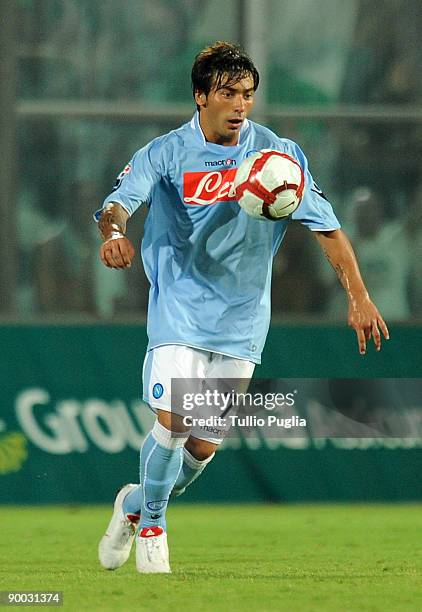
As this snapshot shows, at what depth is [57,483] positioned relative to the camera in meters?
9.90

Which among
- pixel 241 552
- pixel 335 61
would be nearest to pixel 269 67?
pixel 335 61

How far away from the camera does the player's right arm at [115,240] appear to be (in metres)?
5.72

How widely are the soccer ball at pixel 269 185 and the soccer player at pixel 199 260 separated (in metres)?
0.16

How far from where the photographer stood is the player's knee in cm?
664

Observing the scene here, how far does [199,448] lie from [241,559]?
824 millimetres

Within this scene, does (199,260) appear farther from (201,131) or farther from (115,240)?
(115,240)

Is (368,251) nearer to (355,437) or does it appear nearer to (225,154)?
(355,437)

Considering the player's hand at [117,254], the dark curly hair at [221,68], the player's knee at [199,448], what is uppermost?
the dark curly hair at [221,68]

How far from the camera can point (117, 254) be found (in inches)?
226

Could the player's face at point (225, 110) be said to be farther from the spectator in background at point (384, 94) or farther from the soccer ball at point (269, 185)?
the spectator in background at point (384, 94)

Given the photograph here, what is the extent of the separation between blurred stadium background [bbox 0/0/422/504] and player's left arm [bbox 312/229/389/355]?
365 centimetres

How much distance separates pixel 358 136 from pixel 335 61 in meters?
0.59

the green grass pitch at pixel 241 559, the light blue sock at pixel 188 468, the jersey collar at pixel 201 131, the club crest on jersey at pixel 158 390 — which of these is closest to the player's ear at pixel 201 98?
the jersey collar at pixel 201 131

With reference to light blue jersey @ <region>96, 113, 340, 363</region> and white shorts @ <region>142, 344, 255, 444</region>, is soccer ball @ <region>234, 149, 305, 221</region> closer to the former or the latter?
light blue jersey @ <region>96, 113, 340, 363</region>
